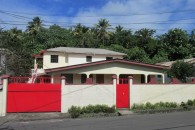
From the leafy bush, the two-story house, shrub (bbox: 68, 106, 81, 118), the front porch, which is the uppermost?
the two-story house

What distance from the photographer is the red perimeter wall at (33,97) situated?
1784 centimetres

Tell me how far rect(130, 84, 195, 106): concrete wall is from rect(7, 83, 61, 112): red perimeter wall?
217 inches

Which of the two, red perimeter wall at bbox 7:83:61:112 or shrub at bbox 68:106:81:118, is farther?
red perimeter wall at bbox 7:83:61:112

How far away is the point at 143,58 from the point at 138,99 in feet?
99.2

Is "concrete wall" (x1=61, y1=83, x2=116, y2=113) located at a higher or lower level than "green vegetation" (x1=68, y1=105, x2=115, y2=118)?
higher

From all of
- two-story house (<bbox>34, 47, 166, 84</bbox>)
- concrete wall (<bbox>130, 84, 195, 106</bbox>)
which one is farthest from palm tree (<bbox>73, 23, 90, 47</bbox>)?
concrete wall (<bbox>130, 84, 195, 106</bbox>)

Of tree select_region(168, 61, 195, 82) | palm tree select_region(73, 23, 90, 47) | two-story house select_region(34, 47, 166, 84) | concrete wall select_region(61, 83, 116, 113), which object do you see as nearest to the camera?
concrete wall select_region(61, 83, 116, 113)

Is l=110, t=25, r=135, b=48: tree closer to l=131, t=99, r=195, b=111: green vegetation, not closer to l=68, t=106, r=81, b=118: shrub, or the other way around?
l=131, t=99, r=195, b=111: green vegetation

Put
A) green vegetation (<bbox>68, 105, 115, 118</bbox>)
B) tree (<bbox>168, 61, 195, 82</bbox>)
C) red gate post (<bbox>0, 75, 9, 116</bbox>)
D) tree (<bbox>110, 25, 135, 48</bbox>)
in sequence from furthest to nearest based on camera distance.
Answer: tree (<bbox>110, 25, 135, 48</bbox>) < tree (<bbox>168, 61, 195, 82</bbox>) < green vegetation (<bbox>68, 105, 115, 118</bbox>) < red gate post (<bbox>0, 75, 9, 116</bbox>)

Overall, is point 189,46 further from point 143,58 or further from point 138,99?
point 138,99

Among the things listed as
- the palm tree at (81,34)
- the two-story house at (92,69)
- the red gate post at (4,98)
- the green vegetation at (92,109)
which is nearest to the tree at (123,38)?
the palm tree at (81,34)

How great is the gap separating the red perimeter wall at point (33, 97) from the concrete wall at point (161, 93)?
217 inches

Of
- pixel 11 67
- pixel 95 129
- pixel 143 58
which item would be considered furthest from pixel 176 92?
pixel 143 58

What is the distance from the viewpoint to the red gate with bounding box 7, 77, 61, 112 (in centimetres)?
1784
